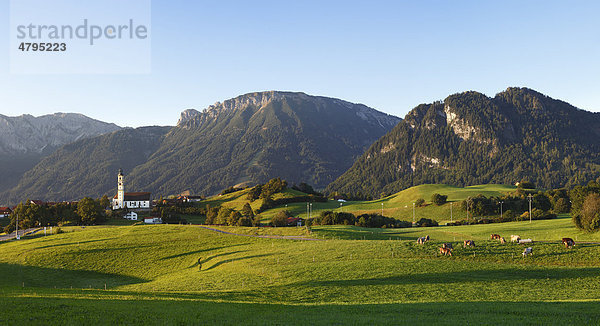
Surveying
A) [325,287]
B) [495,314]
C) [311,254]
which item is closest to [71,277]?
[311,254]

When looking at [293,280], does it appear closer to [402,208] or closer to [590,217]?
[590,217]

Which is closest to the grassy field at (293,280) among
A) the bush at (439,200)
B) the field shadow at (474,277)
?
the field shadow at (474,277)

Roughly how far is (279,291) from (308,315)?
1364cm

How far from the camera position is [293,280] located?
156 feet

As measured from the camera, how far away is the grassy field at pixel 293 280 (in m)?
27.9

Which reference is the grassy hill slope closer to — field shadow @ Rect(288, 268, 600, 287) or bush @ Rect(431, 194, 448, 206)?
bush @ Rect(431, 194, 448, 206)

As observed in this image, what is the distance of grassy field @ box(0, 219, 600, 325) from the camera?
2786 cm

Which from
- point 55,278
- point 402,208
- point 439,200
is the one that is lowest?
point 55,278

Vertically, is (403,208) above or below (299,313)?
below

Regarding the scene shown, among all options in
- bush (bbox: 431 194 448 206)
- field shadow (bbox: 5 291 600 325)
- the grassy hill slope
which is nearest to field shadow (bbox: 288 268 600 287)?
field shadow (bbox: 5 291 600 325)

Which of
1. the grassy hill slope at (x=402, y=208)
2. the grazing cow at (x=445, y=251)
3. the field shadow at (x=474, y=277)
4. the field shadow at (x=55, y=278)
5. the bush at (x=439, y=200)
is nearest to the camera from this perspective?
the field shadow at (x=474, y=277)

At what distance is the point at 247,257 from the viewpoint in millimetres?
66938

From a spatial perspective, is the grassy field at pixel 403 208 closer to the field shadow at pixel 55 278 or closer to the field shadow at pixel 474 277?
the field shadow at pixel 55 278

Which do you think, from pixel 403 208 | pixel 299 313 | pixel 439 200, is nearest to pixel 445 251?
pixel 299 313
